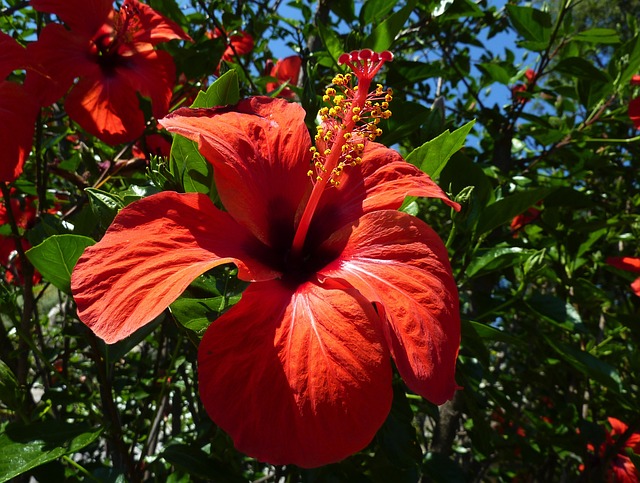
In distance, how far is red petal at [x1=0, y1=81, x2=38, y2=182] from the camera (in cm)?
Answer: 127

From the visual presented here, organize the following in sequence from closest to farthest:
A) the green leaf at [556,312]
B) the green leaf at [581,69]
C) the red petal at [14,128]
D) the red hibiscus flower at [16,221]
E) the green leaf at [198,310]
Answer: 1. the green leaf at [198,310]
2. the red petal at [14,128]
3. the green leaf at [556,312]
4. the green leaf at [581,69]
5. the red hibiscus flower at [16,221]

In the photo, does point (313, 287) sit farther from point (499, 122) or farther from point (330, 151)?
point (499, 122)

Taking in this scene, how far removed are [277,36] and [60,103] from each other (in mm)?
1238

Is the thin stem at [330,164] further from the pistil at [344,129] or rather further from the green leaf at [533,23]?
the green leaf at [533,23]

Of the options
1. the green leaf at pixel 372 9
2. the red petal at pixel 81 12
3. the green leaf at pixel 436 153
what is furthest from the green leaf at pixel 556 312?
the red petal at pixel 81 12

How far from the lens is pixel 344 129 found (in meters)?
1.03

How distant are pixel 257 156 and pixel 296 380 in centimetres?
47

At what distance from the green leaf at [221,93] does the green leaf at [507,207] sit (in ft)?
2.19

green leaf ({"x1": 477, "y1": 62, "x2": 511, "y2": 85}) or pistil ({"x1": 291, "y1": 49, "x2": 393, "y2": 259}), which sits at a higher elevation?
pistil ({"x1": 291, "y1": 49, "x2": 393, "y2": 259})

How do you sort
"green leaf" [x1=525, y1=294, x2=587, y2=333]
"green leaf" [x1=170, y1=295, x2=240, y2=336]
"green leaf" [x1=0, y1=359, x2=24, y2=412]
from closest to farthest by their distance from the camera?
"green leaf" [x1=170, y1=295, x2=240, y2=336] < "green leaf" [x1=0, y1=359, x2=24, y2=412] < "green leaf" [x1=525, y1=294, x2=587, y2=333]

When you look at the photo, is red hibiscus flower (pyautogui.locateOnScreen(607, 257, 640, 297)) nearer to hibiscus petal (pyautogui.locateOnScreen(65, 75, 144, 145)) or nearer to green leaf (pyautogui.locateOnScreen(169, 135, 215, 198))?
green leaf (pyautogui.locateOnScreen(169, 135, 215, 198))

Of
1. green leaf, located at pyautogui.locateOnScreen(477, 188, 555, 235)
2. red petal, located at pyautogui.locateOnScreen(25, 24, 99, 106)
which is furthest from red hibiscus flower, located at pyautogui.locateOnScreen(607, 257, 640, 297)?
red petal, located at pyautogui.locateOnScreen(25, 24, 99, 106)

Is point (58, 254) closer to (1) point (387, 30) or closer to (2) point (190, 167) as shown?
(2) point (190, 167)

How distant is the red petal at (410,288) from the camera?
82 cm
